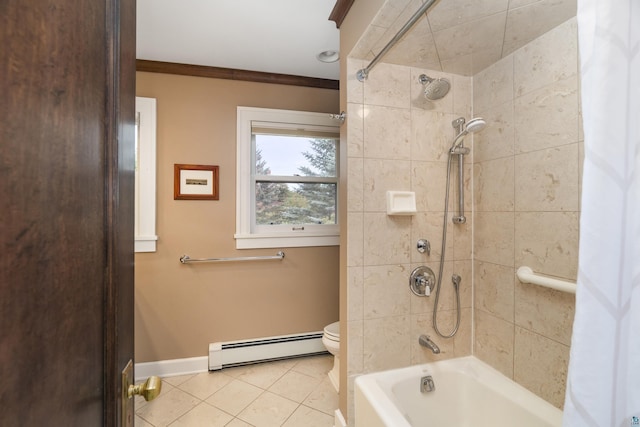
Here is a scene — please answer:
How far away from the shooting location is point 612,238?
505 millimetres

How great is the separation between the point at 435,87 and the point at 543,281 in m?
1.06

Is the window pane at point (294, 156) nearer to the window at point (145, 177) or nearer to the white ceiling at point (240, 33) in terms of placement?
the white ceiling at point (240, 33)

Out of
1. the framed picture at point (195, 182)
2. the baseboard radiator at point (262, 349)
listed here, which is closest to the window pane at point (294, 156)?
the framed picture at point (195, 182)

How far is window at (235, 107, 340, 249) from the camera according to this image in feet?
7.56

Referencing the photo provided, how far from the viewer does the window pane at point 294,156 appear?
2.41m

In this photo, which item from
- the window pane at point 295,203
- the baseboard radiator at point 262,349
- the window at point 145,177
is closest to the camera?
the window at point 145,177

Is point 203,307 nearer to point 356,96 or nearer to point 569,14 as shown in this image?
point 356,96

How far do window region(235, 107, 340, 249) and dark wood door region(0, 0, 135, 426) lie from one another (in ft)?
5.64

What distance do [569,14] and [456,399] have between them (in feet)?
6.36

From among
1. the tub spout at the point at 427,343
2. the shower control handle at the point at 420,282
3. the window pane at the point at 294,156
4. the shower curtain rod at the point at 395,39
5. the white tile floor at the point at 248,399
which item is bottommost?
the white tile floor at the point at 248,399

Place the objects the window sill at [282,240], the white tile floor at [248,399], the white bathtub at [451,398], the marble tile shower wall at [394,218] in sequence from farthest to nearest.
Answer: the window sill at [282,240] → the white tile floor at [248,399] → the marble tile shower wall at [394,218] → the white bathtub at [451,398]

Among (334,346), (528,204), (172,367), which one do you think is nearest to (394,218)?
(528,204)

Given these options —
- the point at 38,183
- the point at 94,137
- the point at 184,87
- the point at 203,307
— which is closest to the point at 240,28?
the point at 184,87

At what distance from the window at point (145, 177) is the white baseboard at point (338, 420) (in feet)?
5.70
